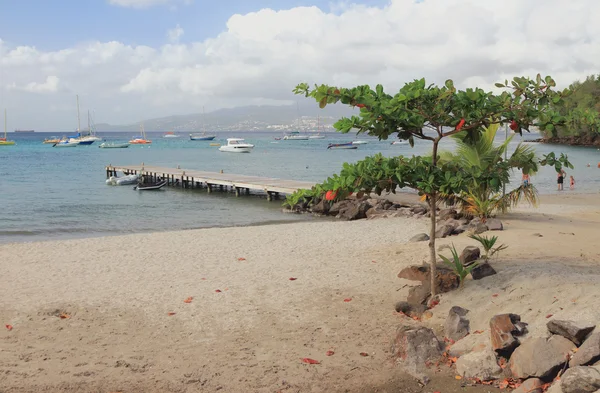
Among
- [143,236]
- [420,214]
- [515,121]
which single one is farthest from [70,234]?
[515,121]

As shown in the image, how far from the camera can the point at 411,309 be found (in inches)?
346

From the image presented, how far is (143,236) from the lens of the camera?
56.0 ft

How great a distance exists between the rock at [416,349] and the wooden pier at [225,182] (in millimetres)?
19842

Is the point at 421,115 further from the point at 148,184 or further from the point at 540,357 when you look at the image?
the point at 148,184

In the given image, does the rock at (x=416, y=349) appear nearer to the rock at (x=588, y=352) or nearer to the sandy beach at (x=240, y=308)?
the sandy beach at (x=240, y=308)

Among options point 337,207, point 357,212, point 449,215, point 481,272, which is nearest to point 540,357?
point 481,272

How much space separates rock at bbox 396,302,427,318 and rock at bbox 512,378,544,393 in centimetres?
269

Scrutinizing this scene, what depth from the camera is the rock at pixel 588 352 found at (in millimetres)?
5762

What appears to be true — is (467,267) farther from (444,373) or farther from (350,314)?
(444,373)

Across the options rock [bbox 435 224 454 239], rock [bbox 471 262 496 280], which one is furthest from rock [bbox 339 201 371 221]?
rock [bbox 471 262 496 280]

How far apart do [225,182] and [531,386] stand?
94.9 feet

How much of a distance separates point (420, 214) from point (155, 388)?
1623 centimetres

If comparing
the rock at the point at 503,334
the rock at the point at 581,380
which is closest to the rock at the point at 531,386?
the rock at the point at 581,380

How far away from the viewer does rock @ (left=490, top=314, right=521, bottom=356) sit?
659 centimetres
